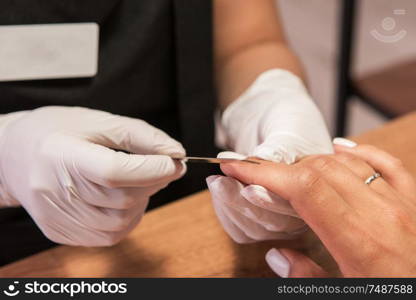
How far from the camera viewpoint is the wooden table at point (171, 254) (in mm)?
671

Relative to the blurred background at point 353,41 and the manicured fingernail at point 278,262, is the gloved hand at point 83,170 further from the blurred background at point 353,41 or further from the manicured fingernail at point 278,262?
the blurred background at point 353,41

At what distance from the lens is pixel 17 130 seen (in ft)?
2.35

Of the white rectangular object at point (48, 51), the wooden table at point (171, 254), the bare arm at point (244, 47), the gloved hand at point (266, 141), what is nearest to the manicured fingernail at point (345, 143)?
the gloved hand at point (266, 141)

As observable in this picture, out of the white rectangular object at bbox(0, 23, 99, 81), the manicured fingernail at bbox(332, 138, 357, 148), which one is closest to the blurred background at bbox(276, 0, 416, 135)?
the manicured fingernail at bbox(332, 138, 357, 148)

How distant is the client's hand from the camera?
0.57 m

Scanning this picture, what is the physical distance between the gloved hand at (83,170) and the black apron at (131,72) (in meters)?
0.10

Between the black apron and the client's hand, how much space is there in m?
0.19

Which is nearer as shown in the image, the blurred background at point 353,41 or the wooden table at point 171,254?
the wooden table at point 171,254

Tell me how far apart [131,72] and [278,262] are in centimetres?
40

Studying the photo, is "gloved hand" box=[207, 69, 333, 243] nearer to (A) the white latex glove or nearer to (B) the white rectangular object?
(A) the white latex glove

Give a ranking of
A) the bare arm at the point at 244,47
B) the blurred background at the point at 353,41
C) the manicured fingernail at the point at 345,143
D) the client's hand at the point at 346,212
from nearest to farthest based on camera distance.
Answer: the client's hand at the point at 346,212, the manicured fingernail at the point at 345,143, the bare arm at the point at 244,47, the blurred background at the point at 353,41

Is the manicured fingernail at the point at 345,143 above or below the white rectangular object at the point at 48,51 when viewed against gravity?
below

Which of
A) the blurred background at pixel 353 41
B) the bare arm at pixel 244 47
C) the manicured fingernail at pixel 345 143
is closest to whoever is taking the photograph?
the manicured fingernail at pixel 345 143

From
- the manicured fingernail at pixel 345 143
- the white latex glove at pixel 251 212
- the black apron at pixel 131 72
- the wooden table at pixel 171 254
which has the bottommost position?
the wooden table at pixel 171 254
